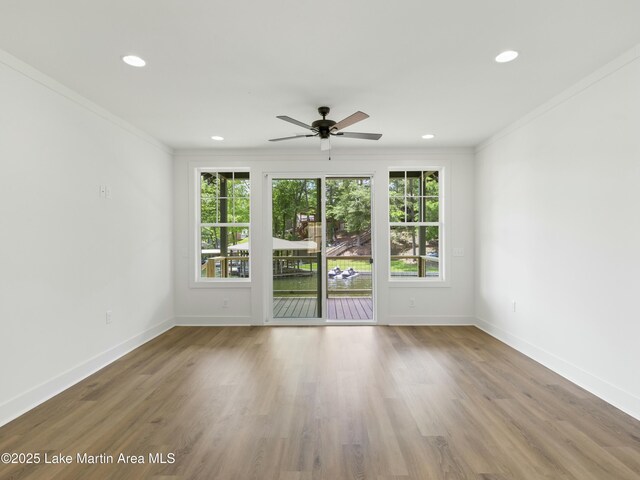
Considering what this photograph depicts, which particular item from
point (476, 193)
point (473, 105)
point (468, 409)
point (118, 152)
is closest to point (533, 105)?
point (473, 105)

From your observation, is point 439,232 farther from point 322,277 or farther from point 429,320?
point 322,277

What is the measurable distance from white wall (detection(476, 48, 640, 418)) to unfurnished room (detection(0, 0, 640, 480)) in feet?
0.07

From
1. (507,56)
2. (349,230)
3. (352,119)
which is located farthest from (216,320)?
(507,56)

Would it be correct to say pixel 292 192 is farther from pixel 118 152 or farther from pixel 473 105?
pixel 473 105

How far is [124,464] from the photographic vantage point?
1.93 meters

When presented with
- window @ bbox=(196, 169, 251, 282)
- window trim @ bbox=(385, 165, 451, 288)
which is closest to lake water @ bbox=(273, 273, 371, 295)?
window trim @ bbox=(385, 165, 451, 288)

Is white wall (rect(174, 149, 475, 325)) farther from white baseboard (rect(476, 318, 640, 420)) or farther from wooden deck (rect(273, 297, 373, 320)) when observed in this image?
white baseboard (rect(476, 318, 640, 420))

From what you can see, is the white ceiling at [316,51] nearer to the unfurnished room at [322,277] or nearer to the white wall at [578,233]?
the unfurnished room at [322,277]

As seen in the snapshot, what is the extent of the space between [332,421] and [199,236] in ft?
12.1

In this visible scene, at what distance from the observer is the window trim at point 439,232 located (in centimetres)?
500

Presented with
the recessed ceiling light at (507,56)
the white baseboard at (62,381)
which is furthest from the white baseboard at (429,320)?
the recessed ceiling light at (507,56)

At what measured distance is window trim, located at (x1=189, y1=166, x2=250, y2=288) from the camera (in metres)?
5.04

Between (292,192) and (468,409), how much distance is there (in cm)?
366

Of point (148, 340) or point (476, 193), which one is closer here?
point (148, 340)
